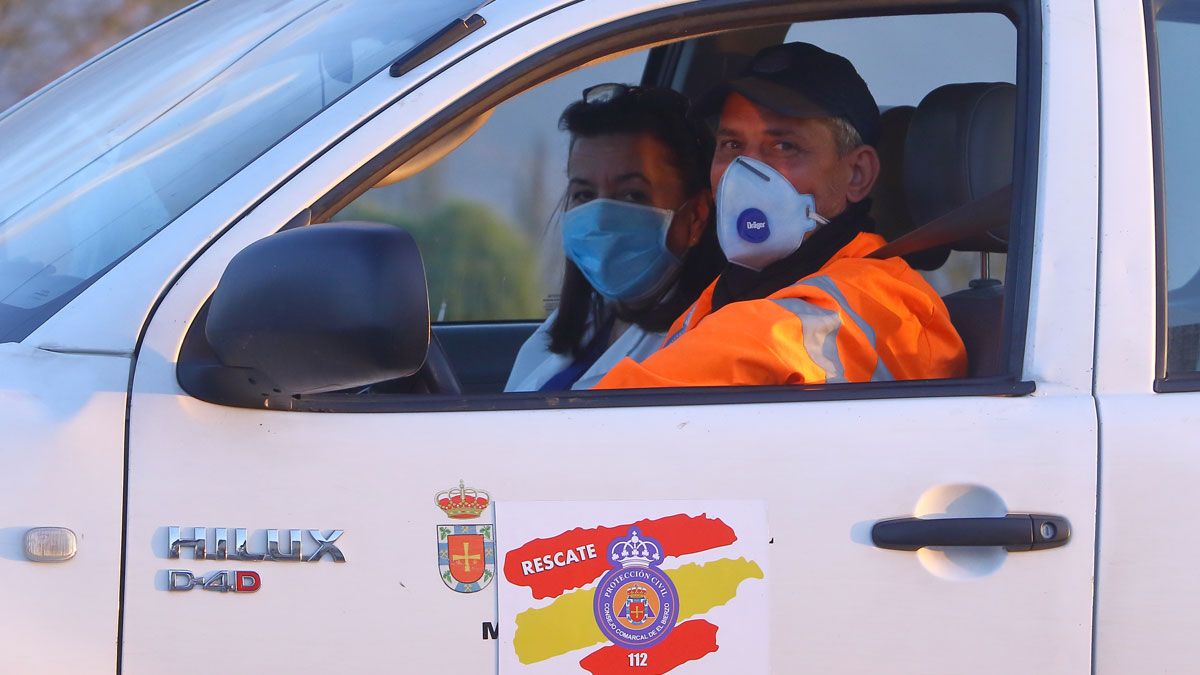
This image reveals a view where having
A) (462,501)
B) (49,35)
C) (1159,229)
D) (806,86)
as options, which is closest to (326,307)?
(462,501)

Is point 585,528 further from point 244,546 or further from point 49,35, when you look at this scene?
point 49,35

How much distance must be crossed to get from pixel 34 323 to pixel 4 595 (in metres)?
0.35

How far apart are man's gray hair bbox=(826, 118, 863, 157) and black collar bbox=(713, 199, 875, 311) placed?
14cm

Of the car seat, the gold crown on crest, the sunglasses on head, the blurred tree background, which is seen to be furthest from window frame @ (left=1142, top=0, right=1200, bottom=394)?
the blurred tree background

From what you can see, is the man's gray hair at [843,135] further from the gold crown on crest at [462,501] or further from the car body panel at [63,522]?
the car body panel at [63,522]

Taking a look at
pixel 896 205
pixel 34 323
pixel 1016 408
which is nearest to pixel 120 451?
pixel 34 323

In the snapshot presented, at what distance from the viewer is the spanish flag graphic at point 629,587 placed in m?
1.65

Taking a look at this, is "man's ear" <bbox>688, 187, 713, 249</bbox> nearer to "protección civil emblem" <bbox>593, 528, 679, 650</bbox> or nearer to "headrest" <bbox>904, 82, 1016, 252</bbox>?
"headrest" <bbox>904, 82, 1016, 252</bbox>

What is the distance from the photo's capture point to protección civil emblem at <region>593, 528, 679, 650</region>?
165 centimetres

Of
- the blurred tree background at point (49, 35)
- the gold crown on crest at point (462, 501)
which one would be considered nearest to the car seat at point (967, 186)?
the gold crown on crest at point (462, 501)

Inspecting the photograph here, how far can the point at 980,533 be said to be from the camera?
1659mm

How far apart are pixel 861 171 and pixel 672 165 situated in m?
0.49

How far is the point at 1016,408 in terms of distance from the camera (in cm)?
172

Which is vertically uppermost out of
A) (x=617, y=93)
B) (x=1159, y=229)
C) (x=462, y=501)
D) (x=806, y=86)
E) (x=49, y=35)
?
(x=49, y=35)
